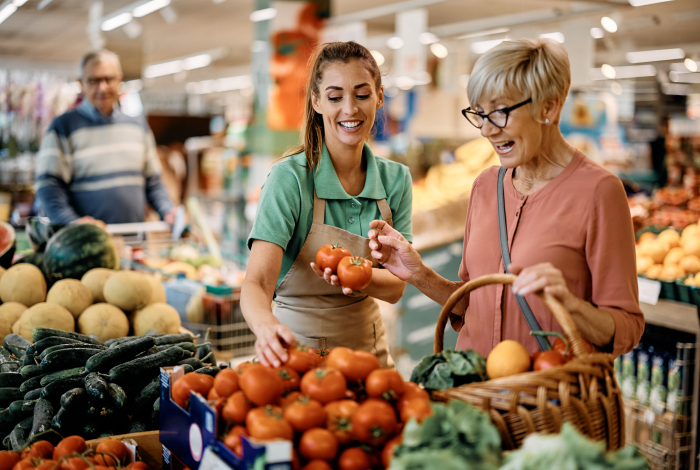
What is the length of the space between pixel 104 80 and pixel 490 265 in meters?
3.33

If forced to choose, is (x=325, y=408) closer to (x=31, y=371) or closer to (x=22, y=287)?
(x=31, y=371)

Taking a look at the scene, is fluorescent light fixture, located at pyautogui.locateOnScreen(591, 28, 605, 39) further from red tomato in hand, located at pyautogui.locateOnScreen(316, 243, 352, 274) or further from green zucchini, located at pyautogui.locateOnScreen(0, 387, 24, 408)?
green zucchini, located at pyautogui.locateOnScreen(0, 387, 24, 408)

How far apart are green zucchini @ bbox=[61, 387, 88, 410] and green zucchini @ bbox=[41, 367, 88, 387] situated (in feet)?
0.32

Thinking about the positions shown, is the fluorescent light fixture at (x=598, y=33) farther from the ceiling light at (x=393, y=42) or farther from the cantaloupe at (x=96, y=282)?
the cantaloupe at (x=96, y=282)

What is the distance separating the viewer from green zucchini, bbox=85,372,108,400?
74.3 inches

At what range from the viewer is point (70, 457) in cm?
152

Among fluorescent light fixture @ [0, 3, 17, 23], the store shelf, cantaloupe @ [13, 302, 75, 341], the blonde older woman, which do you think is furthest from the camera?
fluorescent light fixture @ [0, 3, 17, 23]

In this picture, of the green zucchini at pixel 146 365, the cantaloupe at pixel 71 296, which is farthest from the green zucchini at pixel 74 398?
the cantaloupe at pixel 71 296

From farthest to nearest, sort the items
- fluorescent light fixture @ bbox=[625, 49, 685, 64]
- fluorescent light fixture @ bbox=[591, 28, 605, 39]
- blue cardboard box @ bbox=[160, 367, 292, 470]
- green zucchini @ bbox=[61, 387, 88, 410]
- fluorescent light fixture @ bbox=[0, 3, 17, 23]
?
fluorescent light fixture @ bbox=[625, 49, 685, 64] → fluorescent light fixture @ bbox=[591, 28, 605, 39] → fluorescent light fixture @ bbox=[0, 3, 17, 23] → green zucchini @ bbox=[61, 387, 88, 410] → blue cardboard box @ bbox=[160, 367, 292, 470]

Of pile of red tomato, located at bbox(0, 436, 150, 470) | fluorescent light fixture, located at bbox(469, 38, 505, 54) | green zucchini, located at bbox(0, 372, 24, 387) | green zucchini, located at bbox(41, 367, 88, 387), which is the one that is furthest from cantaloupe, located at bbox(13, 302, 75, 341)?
fluorescent light fixture, located at bbox(469, 38, 505, 54)

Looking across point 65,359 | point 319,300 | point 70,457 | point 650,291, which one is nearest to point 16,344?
point 65,359

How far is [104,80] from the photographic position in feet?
13.6

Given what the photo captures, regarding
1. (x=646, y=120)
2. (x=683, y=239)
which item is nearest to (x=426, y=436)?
(x=683, y=239)

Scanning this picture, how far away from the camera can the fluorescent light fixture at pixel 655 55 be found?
1788cm
